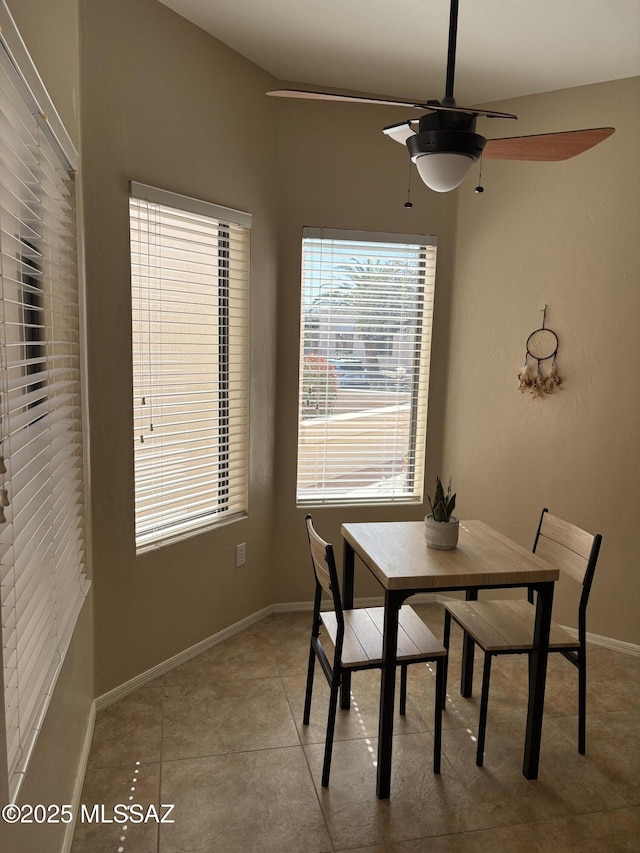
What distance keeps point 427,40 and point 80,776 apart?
10.8ft

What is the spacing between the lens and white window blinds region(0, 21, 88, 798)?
134 centimetres

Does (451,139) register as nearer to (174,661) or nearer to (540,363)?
(540,363)

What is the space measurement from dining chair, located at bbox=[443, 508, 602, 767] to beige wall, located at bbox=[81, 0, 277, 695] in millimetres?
1288

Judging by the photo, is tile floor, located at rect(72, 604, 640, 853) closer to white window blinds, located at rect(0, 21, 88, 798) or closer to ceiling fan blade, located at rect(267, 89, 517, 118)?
white window blinds, located at rect(0, 21, 88, 798)

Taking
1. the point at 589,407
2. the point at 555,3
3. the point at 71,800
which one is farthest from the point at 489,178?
the point at 71,800

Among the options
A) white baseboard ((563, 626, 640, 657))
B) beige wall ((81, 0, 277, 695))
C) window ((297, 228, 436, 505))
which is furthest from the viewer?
window ((297, 228, 436, 505))

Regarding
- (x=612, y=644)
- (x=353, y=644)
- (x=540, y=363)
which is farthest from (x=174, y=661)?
(x=540, y=363)

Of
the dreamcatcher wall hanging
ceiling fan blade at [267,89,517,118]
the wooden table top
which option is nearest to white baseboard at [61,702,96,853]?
the wooden table top

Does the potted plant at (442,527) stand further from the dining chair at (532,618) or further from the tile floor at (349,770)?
the tile floor at (349,770)

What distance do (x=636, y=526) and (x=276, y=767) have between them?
2123mm

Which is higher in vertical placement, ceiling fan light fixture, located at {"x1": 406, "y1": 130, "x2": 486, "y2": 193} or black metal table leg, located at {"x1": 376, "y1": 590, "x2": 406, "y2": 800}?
ceiling fan light fixture, located at {"x1": 406, "y1": 130, "x2": 486, "y2": 193}

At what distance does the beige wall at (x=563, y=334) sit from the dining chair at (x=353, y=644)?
1375 mm

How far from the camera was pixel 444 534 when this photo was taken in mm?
2412

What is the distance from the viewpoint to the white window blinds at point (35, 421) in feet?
4.41
